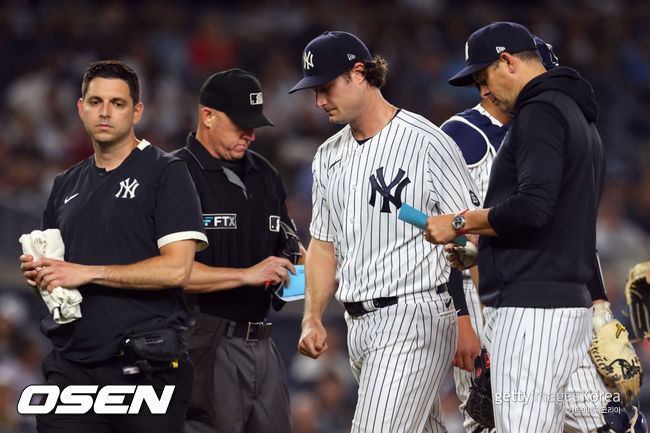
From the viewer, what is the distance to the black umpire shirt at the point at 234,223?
5320 millimetres

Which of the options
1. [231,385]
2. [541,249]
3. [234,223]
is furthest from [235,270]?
[541,249]

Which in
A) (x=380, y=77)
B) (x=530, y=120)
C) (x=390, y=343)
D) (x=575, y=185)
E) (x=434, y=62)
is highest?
(x=434, y=62)

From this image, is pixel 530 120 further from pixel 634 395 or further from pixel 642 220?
pixel 642 220

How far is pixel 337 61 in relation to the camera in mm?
4887

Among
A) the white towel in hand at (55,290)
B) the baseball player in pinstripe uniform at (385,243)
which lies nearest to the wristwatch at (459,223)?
the baseball player in pinstripe uniform at (385,243)

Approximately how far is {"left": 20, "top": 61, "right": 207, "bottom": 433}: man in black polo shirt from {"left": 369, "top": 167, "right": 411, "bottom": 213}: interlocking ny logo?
865 mm

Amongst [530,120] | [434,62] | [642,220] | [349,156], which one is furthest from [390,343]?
[434,62]

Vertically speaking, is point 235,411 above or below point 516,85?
below

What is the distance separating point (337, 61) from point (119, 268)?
1443mm

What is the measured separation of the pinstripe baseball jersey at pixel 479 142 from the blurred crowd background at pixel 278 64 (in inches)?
208

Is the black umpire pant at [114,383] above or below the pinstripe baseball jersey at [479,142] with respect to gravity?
below

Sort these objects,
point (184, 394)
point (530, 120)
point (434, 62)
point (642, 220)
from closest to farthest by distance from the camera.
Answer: point (530, 120)
point (184, 394)
point (642, 220)
point (434, 62)

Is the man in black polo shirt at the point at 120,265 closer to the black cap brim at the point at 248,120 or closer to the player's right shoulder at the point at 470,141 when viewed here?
the black cap brim at the point at 248,120

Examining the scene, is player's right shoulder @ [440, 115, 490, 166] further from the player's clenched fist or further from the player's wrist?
the player's clenched fist
